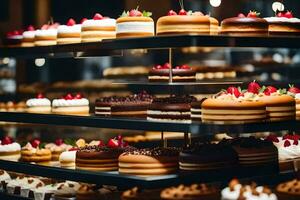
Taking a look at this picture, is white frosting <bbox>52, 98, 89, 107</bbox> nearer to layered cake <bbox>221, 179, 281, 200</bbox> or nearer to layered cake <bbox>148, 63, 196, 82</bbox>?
layered cake <bbox>148, 63, 196, 82</bbox>

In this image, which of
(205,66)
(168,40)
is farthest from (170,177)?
(205,66)

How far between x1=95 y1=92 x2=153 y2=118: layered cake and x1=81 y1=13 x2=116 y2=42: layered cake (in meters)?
0.61

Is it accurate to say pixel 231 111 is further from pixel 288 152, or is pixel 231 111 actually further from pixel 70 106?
pixel 70 106

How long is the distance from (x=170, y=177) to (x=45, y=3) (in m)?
5.95

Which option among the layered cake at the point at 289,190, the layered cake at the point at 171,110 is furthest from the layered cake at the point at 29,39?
the layered cake at the point at 289,190

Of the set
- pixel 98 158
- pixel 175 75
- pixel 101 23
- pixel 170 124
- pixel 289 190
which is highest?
pixel 101 23

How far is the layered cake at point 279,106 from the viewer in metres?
6.21

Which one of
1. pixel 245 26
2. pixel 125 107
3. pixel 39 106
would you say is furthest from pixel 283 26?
pixel 39 106

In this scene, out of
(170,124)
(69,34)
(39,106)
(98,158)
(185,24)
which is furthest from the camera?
(39,106)

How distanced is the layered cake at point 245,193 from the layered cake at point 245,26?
1311mm

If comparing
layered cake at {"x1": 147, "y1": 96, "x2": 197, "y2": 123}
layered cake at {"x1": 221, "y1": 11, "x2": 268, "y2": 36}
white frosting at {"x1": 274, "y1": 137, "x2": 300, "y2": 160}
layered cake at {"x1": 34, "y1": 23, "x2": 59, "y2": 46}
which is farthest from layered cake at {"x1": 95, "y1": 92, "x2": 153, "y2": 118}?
layered cake at {"x1": 34, "y1": 23, "x2": 59, "y2": 46}

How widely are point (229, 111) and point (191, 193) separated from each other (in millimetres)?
719

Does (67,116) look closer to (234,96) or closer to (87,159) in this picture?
(87,159)

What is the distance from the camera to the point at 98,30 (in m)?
7.15
